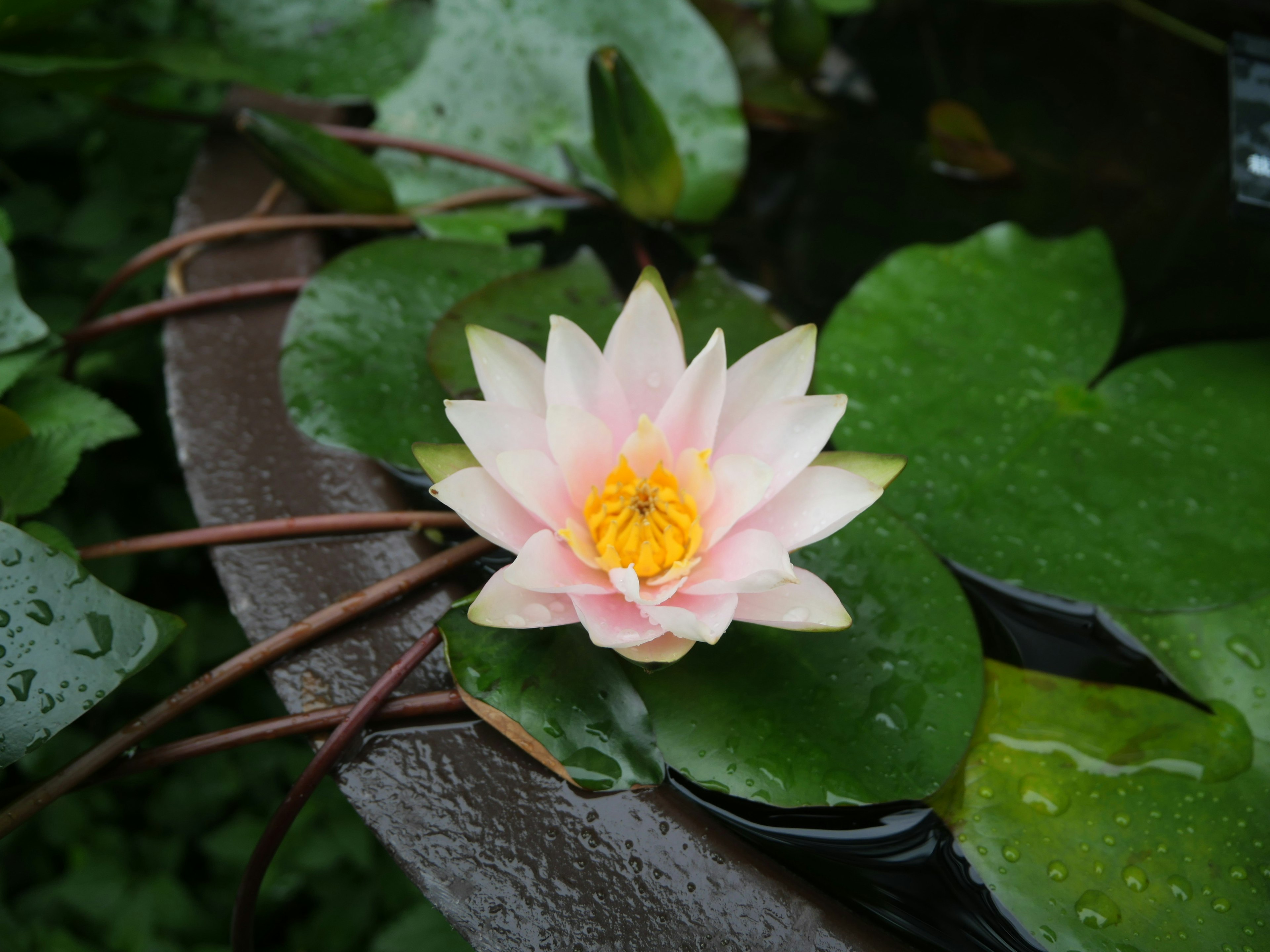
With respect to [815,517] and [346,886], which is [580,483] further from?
[346,886]

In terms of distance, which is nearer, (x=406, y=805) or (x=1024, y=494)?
(x=406, y=805)

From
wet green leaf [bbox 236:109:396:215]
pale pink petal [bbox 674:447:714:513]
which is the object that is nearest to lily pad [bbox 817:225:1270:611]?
pale pink petal [bbox 674:447:714:513]

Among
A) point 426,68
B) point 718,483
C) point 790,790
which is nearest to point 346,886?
point 790,790

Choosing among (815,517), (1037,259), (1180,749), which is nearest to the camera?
(815,517)

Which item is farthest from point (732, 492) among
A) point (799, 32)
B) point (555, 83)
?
point (799, 32)

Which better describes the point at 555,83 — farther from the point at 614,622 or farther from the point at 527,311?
the point at 614,622

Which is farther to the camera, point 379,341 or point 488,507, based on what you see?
point 379,341
